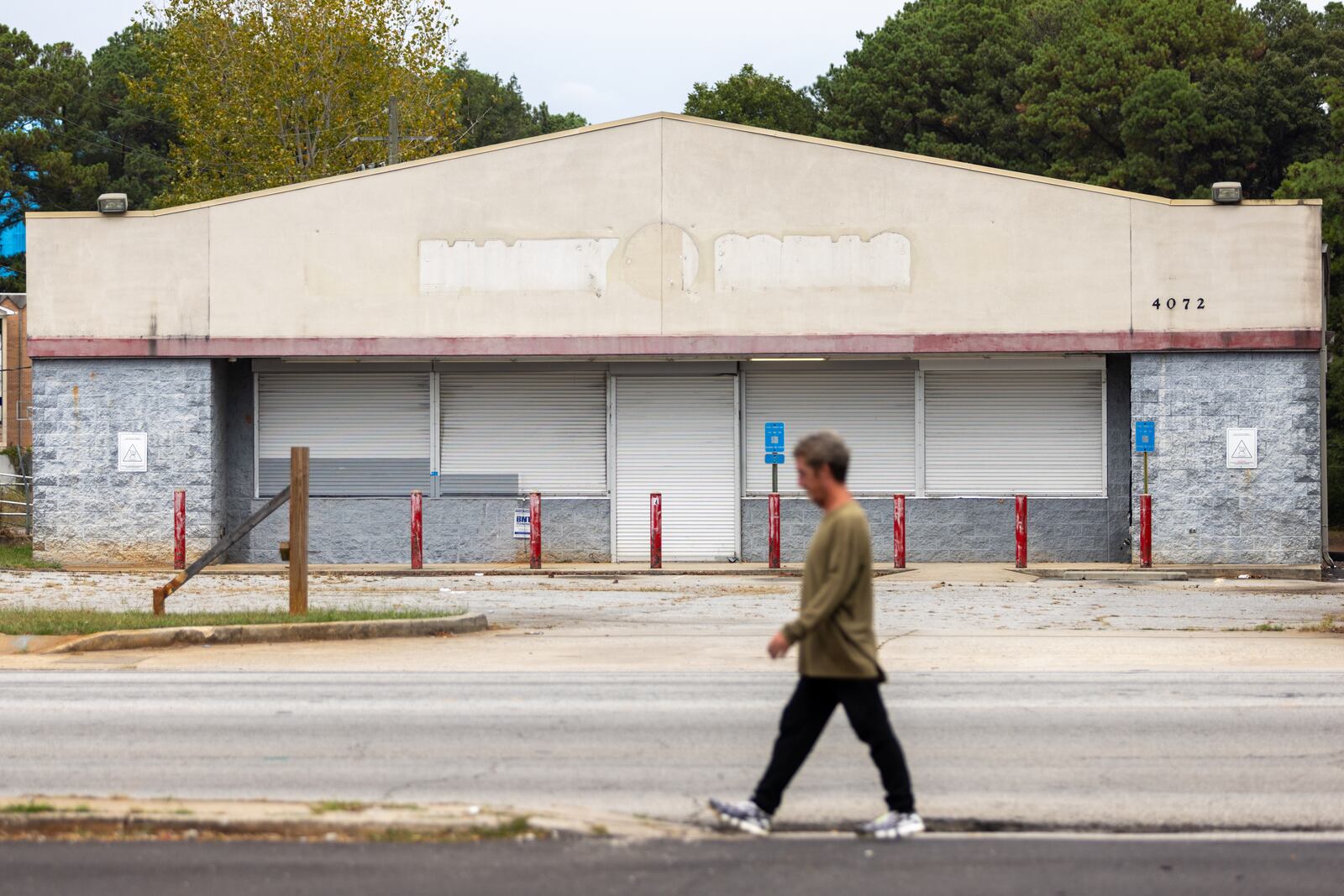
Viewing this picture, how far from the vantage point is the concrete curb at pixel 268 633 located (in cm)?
1470

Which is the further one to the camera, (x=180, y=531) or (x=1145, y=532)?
(x=180, y=531)

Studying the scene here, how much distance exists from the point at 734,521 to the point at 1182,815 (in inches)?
728

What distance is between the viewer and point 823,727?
283 inches

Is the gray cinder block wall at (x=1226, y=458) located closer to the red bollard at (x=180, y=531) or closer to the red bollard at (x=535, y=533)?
the red bollard at (x=535, y=533)

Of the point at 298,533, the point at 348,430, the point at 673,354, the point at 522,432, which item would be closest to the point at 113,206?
the point at 348,430

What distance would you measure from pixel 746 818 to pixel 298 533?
31.5 ft

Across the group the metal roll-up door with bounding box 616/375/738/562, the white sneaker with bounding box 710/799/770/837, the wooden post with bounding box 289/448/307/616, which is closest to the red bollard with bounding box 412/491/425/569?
the metal roll-up door with bounding box 616/375/738/562

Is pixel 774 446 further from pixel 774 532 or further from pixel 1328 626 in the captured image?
pixel 1328 626

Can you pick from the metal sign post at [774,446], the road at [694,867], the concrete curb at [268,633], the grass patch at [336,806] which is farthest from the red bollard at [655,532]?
the road at [694,867]

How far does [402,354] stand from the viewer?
2558cm

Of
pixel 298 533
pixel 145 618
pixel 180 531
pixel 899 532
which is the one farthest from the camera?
pixel 180 531

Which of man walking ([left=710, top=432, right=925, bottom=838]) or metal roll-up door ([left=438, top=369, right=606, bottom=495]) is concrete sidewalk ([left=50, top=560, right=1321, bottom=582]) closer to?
metal roll-up door ([left=438, top=369, right=606, bottom=495])

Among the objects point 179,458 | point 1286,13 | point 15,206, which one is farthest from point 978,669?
point 15,206

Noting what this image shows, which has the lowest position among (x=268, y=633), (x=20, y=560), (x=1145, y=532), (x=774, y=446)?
(x=268, y=633)
